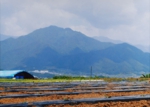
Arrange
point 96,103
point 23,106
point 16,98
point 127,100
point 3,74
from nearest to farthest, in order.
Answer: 1. point 23,106
2. point 96,103
3. point 127,100
4. point 16,98
5. point 3,74

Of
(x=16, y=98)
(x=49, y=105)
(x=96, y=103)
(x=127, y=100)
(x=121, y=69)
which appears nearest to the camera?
(x=49, y=105)

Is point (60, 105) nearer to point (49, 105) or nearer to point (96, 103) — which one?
point (49, 105)

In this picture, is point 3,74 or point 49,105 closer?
point 49,105

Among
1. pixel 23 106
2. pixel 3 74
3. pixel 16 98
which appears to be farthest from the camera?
pixel 3 74

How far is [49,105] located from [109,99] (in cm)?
239

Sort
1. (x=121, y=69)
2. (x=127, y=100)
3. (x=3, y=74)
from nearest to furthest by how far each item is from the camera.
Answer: (x=127, y=100)
(x=3, y=74)
(x=121, y=69)

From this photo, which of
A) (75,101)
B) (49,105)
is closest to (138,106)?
(75,101)

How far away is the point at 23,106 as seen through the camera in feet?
27.1

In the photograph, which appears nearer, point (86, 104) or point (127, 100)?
point (86, 104)

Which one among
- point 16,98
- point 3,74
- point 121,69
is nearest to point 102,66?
point 121,69

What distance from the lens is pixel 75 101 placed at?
941 centimetres

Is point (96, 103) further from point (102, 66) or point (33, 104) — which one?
point (102, 66)

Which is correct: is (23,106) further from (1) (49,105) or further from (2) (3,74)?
(2) (3,74)

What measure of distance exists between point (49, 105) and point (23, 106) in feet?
3.03
